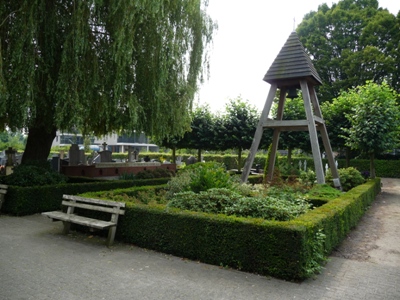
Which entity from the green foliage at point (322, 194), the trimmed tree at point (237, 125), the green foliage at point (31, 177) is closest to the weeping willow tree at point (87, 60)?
the green foliage at point (31, 177)

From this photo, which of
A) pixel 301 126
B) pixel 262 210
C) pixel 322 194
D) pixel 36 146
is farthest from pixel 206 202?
pixel 36 146

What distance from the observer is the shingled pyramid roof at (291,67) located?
11.4 metres

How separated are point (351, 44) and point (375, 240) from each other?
107ft

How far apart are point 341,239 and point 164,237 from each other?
3.74 metres

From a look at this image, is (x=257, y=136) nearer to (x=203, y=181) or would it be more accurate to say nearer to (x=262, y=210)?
(x=203, y=181)

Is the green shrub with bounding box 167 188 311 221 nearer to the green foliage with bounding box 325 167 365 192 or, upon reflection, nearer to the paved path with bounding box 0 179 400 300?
the paved path with bounding box 0 179 400 300

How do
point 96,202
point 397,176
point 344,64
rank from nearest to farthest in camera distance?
point 96,202 → point 397,176 → point 344,64

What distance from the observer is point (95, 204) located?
22.2ft

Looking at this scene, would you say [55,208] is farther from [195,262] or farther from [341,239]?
[341,239]

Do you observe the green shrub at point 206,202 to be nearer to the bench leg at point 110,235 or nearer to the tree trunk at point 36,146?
the bench leg at point 110,235

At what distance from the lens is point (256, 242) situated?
4855 mm

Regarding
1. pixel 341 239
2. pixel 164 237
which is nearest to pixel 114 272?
pixel 164 237

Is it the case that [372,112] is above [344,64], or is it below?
below

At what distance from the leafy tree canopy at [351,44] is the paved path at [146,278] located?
29.3 m
